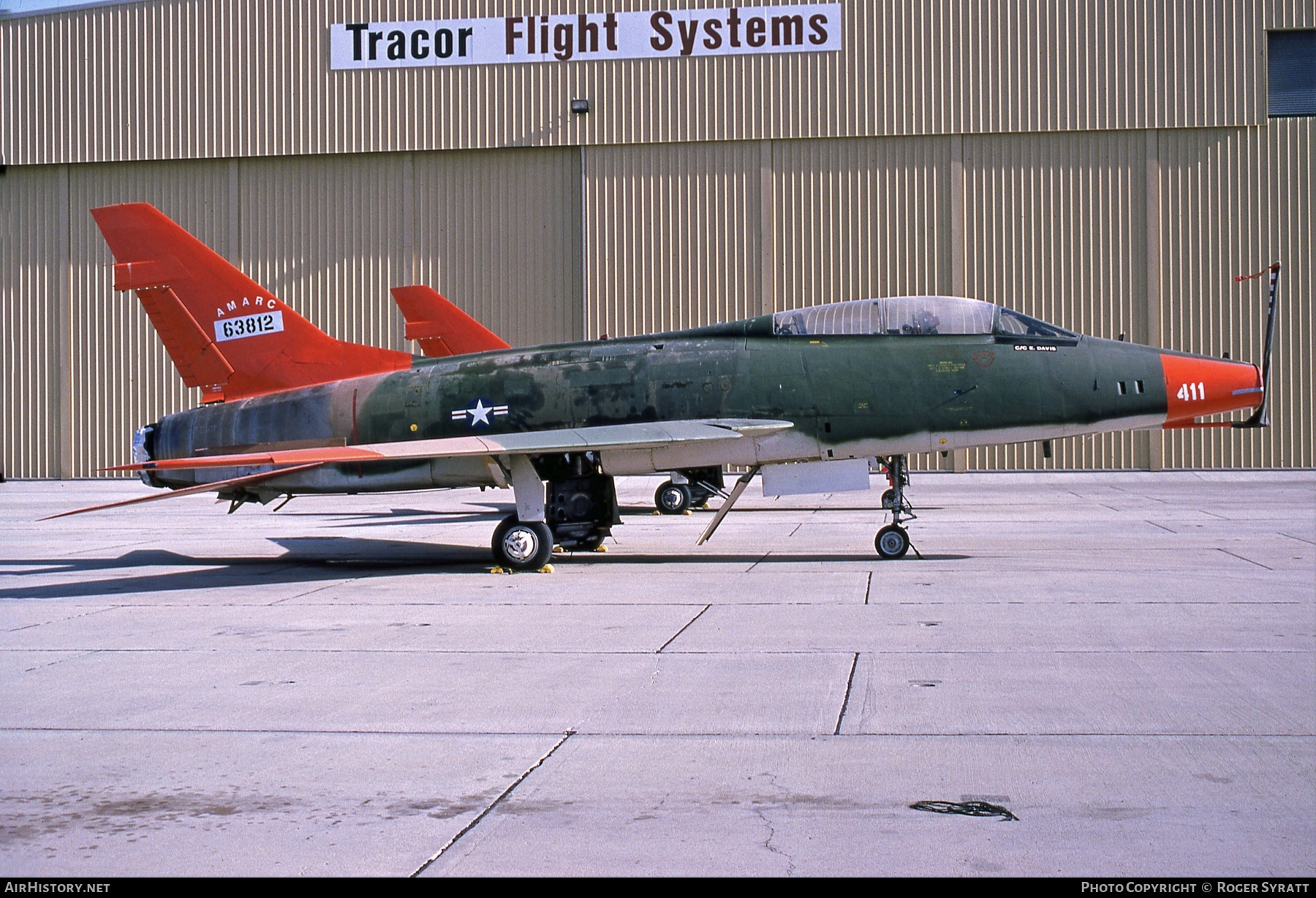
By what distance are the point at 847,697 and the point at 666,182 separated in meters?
26.4

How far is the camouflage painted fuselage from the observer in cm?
1252

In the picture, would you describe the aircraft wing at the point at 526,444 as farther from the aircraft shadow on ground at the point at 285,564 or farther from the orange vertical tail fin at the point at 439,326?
the orange vertical tail fin at the point at 439,326

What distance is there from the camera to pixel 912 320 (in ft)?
42.5

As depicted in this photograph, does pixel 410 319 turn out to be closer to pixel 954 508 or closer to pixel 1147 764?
pixel 954 508

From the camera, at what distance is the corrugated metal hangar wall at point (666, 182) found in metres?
30.1

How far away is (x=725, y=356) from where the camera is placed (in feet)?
42.8

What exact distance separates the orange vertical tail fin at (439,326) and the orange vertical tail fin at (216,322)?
8377mm

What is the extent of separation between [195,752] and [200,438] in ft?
30.0

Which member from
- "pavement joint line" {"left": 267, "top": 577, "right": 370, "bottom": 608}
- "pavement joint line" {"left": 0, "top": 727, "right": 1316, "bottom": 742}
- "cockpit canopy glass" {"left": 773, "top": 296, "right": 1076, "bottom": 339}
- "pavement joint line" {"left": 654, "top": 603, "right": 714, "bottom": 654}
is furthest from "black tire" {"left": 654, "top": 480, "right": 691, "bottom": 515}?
"pavement joint line" {"left": 0, "top": 727, "right": 1316, "bottom": 742}

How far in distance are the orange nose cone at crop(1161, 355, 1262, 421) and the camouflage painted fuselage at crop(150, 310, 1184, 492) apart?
0.13 m

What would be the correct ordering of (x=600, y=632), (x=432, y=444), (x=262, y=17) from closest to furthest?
(x=600, y=632), (x=432, y=444), (x=262, y=17)

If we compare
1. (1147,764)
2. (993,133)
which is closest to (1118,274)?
(993,133)

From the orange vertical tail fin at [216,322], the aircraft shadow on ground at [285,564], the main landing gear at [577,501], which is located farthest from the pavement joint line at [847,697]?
the orange vertical tail fin at [216,322]

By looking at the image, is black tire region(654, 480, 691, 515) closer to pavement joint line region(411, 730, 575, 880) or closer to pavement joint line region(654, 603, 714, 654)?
pavement joint line region(654, 603, 714, 654)
